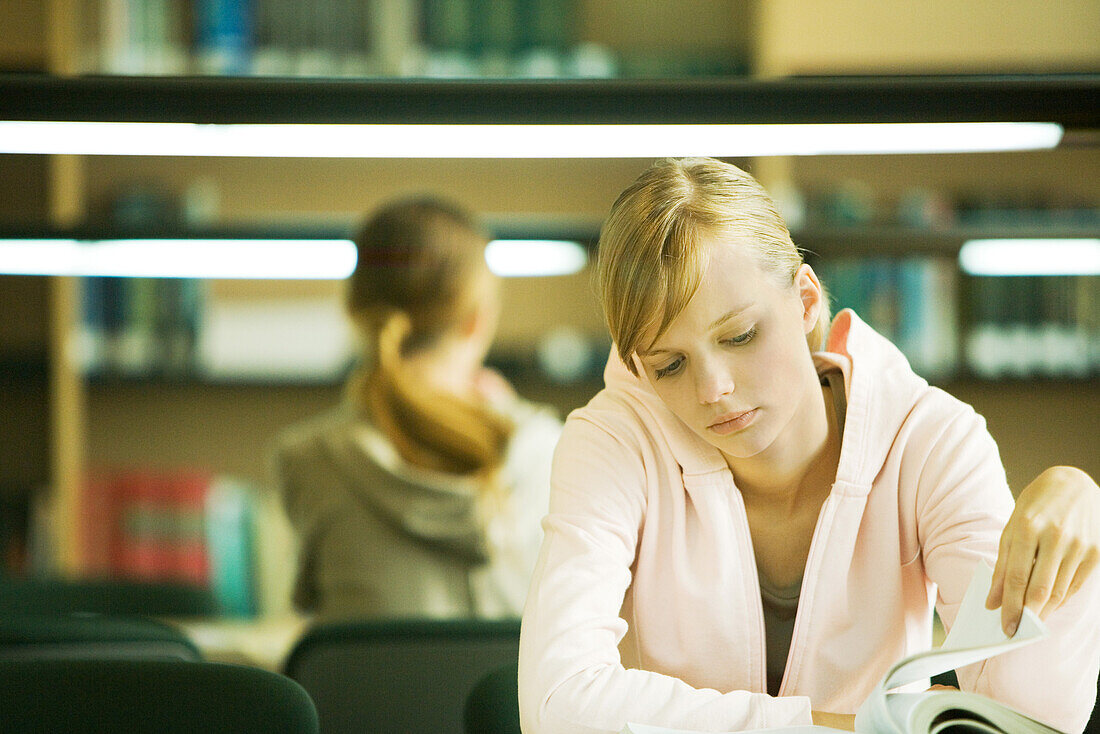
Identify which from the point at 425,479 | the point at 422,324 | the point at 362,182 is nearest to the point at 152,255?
the point at 422,324

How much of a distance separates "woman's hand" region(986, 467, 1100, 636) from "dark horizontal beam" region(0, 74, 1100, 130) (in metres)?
0.31

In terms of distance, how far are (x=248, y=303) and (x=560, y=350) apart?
36.5 inches

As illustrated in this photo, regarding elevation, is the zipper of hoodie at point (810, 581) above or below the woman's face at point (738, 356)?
below

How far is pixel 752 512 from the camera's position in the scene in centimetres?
68

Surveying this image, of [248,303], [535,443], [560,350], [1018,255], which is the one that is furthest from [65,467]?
[1018,255]

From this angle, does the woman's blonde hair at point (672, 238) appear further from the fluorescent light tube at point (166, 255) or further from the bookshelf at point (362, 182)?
the bookshelf at point (362, 182)

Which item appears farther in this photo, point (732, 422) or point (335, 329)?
point (335, 329)

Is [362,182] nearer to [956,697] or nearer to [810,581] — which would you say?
[810,581]

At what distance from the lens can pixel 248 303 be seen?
3.05 meters

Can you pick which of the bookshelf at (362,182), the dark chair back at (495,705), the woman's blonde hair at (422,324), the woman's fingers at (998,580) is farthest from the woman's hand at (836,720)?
the bookshelf at (362,182)

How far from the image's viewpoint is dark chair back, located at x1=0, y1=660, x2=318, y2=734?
738 mm

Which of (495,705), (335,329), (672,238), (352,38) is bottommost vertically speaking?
(335,329)

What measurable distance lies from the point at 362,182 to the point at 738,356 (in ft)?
9.03

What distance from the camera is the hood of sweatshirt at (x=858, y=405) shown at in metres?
0.66
